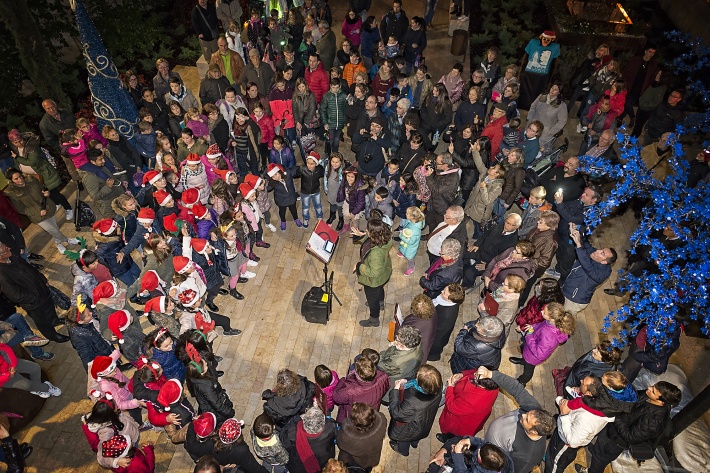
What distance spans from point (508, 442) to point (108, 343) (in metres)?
5.66

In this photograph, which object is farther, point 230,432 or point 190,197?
point 190,197

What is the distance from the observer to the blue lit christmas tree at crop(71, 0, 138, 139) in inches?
338

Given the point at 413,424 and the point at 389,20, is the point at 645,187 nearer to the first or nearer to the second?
the point at 413,424

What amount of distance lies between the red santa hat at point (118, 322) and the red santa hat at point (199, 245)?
1360 mm

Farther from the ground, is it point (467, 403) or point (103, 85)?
point (103, 85)

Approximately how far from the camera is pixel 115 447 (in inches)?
195

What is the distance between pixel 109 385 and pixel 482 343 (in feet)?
15.8

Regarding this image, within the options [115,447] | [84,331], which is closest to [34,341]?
[84,331]

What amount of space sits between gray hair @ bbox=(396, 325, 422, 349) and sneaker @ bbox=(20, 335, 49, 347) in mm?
5975

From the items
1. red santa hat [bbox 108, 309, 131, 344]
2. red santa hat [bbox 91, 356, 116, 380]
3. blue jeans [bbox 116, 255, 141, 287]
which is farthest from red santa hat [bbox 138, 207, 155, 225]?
red santa hat [bbox 91, 356, 116, 380]

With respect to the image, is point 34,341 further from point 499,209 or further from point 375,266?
point 499,209

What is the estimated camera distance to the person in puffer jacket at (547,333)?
577 centimetres

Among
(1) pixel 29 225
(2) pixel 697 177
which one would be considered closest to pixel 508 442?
(2) pixel 697 177

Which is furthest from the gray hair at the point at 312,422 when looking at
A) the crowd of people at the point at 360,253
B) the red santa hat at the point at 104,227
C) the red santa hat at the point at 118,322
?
the red santa hat at the point at 104,227
